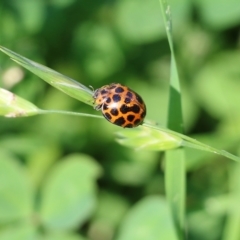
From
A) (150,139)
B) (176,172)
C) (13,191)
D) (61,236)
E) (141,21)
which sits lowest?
(61,236)

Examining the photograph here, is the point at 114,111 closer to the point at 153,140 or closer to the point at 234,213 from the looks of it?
the point at 153,140

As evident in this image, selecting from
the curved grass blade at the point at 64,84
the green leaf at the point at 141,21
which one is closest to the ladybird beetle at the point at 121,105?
the curved grass blade at the point at 64,84

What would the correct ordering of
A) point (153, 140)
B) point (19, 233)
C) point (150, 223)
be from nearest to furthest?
point (153, 140) < point (150, 223) < point (19, 233)

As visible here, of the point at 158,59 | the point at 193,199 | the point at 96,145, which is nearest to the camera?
the point at 193,199

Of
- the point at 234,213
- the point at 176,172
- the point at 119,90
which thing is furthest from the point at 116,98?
the point at 234,213

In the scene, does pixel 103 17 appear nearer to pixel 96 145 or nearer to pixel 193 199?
pixel 96 145

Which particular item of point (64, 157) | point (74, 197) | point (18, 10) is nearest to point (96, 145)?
point (64, 157)
